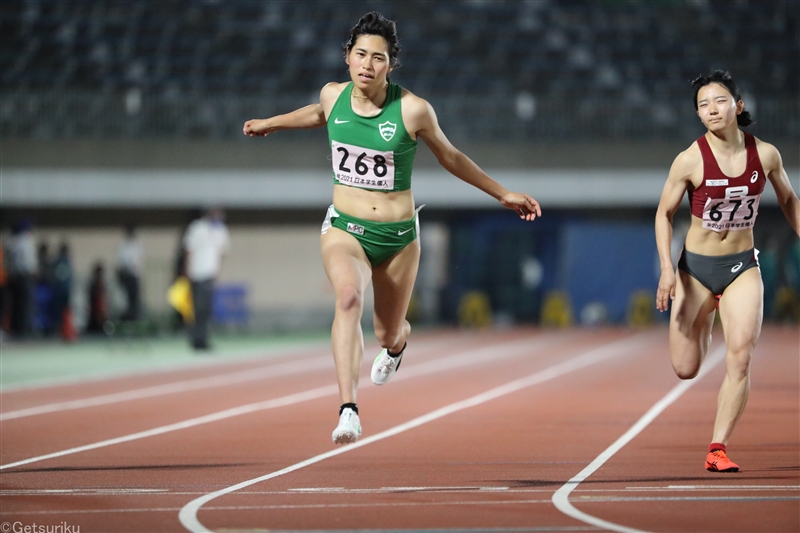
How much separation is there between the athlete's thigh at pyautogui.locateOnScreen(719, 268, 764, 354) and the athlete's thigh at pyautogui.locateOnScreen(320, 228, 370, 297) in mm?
1900

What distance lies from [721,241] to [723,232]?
0.05 m

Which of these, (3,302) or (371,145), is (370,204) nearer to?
(371,145)

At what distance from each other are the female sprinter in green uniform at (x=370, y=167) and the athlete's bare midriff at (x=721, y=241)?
38.4 inches

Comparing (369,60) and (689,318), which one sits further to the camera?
(689,318)

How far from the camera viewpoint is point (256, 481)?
6215mm

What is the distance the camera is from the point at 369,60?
6.05 m

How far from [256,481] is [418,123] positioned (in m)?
1.99

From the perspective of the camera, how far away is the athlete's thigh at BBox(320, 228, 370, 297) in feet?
19.6

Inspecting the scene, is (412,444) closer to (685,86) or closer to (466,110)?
(466,110)

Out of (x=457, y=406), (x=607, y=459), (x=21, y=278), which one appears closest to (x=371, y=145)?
(x=607, y=459)

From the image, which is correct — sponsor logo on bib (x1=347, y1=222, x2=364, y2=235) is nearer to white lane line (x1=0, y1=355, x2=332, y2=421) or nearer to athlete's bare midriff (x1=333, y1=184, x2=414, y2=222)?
athlete's bare midriff (x1=333, y1=184, x2=414, y2=222)

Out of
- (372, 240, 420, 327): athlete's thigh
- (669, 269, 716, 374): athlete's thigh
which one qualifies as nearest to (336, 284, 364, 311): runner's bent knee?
(372, 240, 420, 327): athlete's thigh

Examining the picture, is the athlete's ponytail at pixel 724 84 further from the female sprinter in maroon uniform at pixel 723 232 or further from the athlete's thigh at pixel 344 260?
the athlete's thigh at pixel 344 260

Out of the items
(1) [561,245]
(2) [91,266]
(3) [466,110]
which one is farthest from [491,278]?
(2) [91,266]
